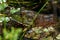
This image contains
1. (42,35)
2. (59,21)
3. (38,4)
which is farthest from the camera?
(38,4)

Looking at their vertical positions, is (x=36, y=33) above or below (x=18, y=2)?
below

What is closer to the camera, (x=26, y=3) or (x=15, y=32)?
(x=15, y=32)

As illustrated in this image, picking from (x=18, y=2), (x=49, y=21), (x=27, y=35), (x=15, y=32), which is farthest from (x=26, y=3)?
(x=15, y=32)

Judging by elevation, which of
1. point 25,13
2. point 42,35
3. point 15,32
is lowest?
point 42,35

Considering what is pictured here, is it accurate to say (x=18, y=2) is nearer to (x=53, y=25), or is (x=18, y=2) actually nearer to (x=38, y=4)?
(x=38, y=4)

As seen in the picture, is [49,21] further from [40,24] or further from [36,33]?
[36,33]

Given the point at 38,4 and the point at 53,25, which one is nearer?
the point at 53,25

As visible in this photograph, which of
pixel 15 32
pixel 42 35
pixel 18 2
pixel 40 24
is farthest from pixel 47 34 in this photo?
pixel 15 32

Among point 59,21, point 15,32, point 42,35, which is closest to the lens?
point 15,32

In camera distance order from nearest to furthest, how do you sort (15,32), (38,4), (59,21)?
(15,32)
(59,21)
(38,4)
